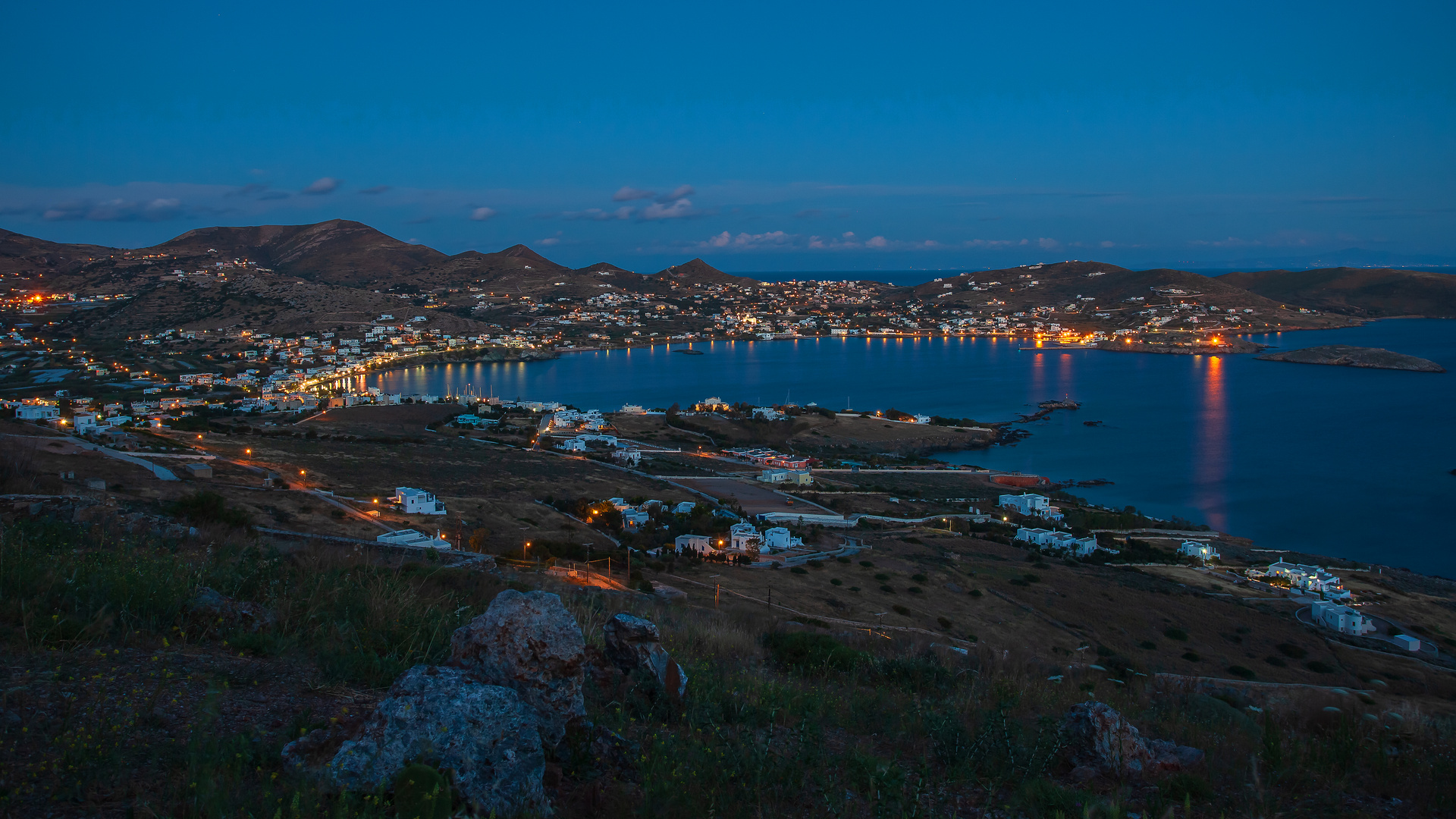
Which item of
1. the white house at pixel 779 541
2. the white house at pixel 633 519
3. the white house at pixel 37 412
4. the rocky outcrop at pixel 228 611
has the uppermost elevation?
the rocky outcrop at pixel 228 611

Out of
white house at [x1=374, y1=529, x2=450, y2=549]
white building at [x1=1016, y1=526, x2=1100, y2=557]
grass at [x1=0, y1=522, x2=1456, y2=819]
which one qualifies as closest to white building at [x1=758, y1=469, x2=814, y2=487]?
white building at [x1=1016, y1=526, x2=1100, y2=557]

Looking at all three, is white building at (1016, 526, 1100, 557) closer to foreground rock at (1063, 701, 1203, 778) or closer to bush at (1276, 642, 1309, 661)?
bush at (1276, 642, 1309, 661)

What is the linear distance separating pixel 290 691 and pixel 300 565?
82.9 inches

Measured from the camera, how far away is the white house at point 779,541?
18453mm

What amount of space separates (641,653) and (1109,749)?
5.64 ft

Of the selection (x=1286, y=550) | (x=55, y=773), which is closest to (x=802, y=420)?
(x=1286, y=550)

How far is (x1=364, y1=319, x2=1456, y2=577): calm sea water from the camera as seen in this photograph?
33.2 m

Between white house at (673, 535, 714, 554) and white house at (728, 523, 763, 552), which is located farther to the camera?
white house at (728, 523, 763, 552)

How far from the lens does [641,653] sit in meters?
3.07

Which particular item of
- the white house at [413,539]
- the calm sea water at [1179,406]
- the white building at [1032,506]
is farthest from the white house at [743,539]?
the calm sea water at [1179,406]

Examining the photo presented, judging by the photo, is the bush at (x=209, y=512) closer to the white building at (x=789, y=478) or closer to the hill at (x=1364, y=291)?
the white building at (x=789, y=478)

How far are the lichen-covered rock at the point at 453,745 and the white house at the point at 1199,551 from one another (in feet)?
84.4

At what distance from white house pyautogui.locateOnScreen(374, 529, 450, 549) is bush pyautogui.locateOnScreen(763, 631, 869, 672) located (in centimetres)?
796

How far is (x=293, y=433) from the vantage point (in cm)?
3128
